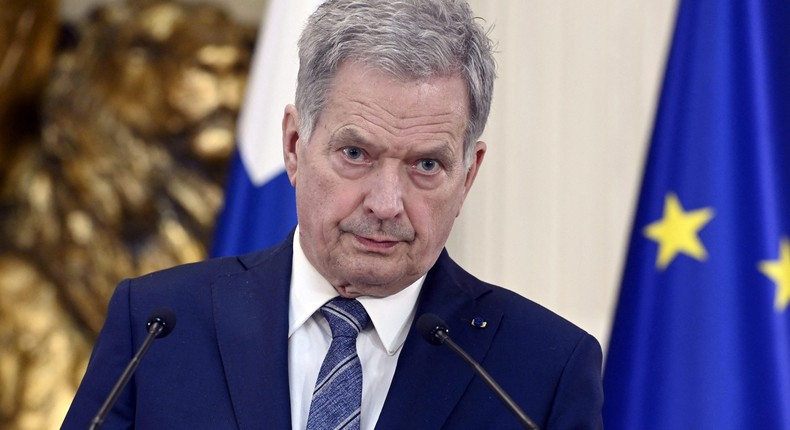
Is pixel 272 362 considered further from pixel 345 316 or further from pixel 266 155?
pixel 266 155

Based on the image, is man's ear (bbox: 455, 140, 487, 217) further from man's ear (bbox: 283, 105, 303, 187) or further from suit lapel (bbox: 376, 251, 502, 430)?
man's ear (bbox: 283, 105, 303, 187)

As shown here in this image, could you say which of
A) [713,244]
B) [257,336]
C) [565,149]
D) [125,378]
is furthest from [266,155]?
[125,378]

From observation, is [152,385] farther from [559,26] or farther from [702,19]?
[559,26]

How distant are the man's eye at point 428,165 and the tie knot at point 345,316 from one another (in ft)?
0.76

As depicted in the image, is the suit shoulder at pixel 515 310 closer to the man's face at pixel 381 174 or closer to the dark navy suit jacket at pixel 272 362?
the dark navy suit jacket at pixel 272 362

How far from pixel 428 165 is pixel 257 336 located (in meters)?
0.35

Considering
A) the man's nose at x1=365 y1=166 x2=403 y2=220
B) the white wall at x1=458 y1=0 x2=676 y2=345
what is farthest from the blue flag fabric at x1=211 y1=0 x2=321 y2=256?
the man's nose at x1=365 y1=166 x2=403 y2=220

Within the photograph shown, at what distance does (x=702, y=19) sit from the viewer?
2920mm

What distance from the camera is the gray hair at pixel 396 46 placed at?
5.41 ft

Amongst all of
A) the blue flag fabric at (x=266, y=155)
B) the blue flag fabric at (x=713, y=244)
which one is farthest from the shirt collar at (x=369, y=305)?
the blue flag fabric at (x=266, y=155)

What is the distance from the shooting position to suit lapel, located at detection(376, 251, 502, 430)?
1.68 m

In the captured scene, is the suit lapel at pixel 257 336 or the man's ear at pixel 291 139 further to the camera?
the man's ear at pixel 291 139

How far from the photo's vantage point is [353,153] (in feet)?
5.52

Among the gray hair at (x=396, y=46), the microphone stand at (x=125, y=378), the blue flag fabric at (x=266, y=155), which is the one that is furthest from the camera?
the blue flag fabric at (x=266, y=155)
